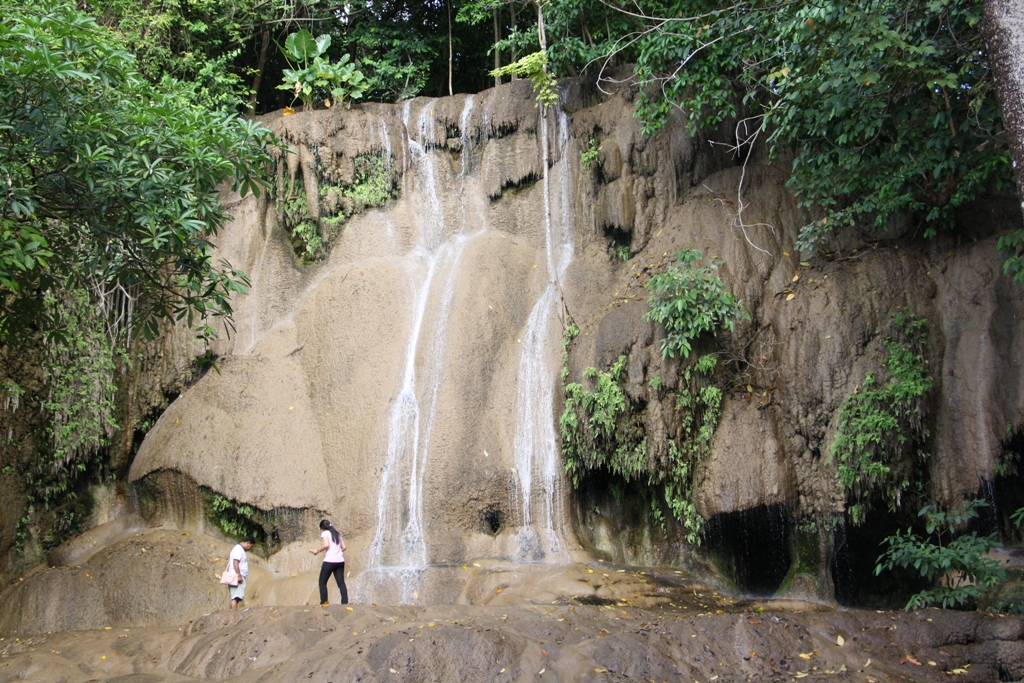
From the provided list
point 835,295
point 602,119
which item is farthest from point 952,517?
point 602,119

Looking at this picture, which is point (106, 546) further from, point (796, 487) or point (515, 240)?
point (796, 487)

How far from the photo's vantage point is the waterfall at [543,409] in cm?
1220

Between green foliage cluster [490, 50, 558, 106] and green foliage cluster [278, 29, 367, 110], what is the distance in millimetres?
3289

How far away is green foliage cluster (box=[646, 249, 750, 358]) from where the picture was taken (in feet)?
36.7

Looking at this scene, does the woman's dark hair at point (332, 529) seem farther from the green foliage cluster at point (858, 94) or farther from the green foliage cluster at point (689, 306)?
the green foliage cluster at point (858, 94)

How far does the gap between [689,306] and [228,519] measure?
7.93 meters

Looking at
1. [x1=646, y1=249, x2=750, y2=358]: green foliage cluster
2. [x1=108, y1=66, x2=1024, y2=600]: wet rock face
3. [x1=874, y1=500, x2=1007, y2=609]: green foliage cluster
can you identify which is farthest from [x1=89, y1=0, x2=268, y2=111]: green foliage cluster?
[x1=874, y1=500, x2=1007, y2=609]: green foliage cluster

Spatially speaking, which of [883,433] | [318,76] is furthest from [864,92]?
[318,76]

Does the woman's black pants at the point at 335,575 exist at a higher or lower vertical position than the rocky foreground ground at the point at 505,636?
higher

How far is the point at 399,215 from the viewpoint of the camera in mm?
16109

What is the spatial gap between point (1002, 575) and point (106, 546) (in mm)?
12272

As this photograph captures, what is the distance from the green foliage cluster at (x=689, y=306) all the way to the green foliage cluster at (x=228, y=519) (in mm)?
7014

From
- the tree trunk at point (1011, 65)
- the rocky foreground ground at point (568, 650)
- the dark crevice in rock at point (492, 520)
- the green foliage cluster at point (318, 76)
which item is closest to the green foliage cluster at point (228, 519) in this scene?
the rocky foreground ground at point (568, 650)

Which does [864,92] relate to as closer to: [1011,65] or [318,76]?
[1011,65]
